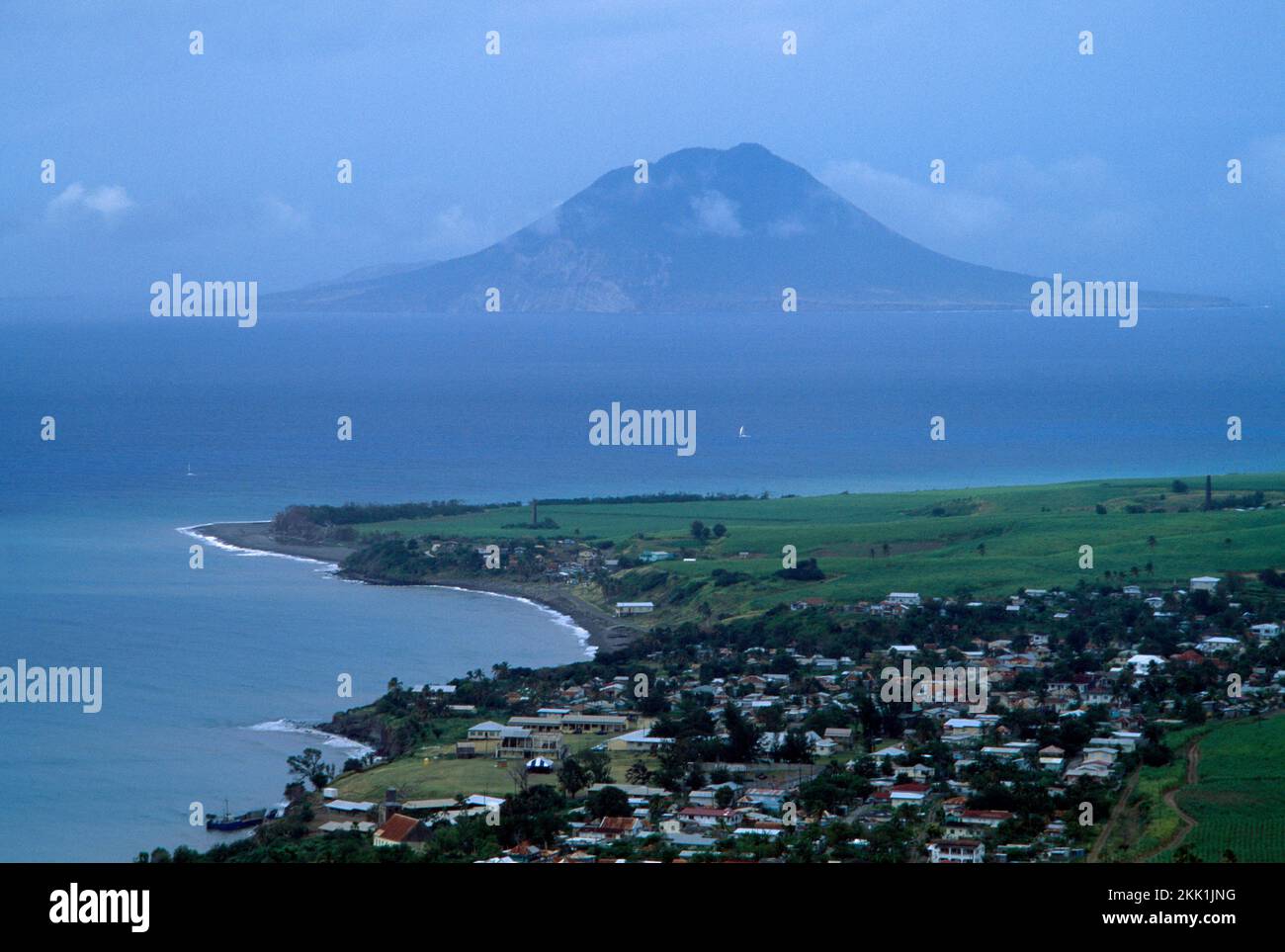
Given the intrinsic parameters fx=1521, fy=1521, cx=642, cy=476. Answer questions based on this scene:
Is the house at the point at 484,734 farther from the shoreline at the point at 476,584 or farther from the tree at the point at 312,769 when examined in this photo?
the shoreline at the point at 476,584

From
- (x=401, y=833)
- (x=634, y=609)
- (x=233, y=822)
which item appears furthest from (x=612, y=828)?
(x=634, y=609)

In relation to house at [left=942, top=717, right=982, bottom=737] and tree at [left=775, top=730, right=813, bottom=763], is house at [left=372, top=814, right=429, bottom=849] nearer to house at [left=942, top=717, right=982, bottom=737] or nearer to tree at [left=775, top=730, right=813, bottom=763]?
tree at [left=775, top=730, right=813, bottom=763]

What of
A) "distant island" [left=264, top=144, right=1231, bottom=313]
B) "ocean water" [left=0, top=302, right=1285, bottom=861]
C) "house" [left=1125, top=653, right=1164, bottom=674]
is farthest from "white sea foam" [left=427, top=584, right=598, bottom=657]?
"distant island" [left=264, top=144, right=1231, bottom=313]

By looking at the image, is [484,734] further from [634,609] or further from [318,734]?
[634,609]

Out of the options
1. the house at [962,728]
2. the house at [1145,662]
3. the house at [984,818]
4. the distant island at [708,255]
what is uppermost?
the distant island at [708,255]

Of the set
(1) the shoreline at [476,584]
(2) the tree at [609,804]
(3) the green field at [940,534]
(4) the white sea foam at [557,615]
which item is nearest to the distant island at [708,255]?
(3) the green field at [940,534]

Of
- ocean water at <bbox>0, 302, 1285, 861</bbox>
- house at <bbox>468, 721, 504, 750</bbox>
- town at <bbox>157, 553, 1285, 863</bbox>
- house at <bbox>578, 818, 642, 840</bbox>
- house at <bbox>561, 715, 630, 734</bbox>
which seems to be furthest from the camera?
→ ocean water at <bbox>0, 302, 1285, 861</bbox>
